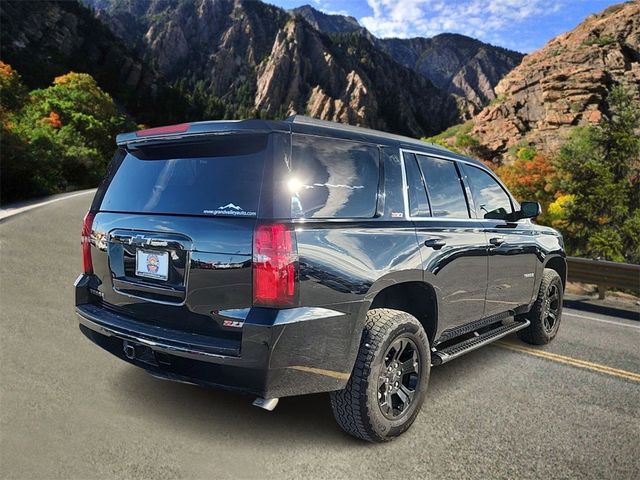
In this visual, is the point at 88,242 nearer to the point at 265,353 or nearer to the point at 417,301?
the point at 265,353

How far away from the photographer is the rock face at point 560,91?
220ft

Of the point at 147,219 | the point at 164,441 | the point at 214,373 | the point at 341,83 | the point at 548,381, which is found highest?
the point at 341,83

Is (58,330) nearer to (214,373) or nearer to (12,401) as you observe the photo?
(12,401)

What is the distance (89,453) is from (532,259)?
4212mm

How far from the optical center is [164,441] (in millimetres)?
2834

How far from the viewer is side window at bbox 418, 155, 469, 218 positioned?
3.66m

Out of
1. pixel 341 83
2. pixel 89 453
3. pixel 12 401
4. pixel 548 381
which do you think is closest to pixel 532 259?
pixel 548 381

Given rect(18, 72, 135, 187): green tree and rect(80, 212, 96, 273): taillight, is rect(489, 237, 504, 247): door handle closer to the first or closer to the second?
rect(80, 212, 96, 273): taillight

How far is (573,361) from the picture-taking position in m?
4.82

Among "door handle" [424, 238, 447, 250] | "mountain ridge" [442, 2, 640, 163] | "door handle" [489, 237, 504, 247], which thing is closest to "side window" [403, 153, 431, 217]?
"door handle" [424, 238, 447, 250]

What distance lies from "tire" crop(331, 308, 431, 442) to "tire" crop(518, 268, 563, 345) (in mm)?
2455

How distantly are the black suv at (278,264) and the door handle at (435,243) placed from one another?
17mm

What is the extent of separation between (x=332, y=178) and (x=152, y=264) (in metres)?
1.20

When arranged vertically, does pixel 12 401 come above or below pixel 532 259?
below
